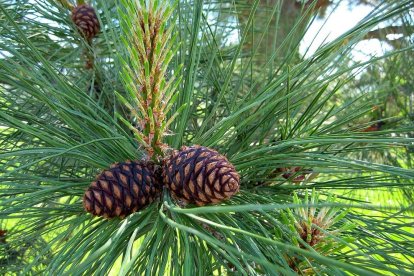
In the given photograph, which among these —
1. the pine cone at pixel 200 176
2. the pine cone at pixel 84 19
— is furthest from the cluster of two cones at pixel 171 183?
the pine cone at pixel 84 19

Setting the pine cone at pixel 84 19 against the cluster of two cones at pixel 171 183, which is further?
the pine cone at pixel 84 19

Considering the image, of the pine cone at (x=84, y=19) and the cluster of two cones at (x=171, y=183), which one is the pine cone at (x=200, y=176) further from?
the pine cone at (x=84, y=19)

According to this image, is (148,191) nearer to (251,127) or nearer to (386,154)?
(251,127)

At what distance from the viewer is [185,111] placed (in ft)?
1.85

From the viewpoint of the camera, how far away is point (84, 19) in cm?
79

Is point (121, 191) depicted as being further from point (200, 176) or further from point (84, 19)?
point (84, 19)

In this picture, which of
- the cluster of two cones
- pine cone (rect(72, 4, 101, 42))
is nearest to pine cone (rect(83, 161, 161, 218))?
the cluster of two cones

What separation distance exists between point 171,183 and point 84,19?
1.34 ft

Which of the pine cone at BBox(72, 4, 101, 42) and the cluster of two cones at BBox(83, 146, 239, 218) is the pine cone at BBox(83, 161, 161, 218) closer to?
the cluster of two cones at BBox(83, 146, 239, 218)

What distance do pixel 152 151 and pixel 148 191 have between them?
0.05 m

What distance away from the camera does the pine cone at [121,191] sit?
49 centimetres

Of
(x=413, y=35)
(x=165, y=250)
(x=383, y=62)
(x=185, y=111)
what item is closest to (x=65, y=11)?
(x=185, y=111)

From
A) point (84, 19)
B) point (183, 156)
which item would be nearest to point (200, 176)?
point (183, 156)

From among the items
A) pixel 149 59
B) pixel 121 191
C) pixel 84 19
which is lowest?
pixel 121 191
